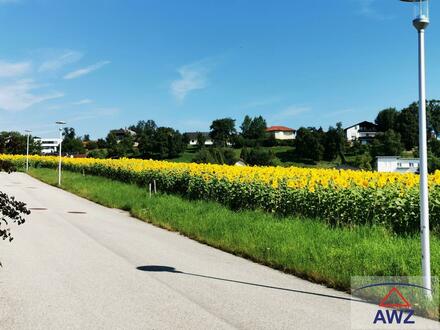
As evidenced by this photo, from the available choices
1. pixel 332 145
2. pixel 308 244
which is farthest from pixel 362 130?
pixel 308 244

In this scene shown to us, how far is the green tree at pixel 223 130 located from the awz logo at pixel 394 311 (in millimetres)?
140073

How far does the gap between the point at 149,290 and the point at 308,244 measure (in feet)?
11.2

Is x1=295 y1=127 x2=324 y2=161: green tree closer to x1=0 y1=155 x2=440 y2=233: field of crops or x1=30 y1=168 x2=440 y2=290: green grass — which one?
x1=0 y1=155 x2=440 y2=233: field of crops

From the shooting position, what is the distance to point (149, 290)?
6508mm

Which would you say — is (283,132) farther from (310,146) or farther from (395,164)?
(395,164)

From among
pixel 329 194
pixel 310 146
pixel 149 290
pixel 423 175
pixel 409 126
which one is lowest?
pixel 149 290

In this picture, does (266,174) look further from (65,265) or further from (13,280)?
(13,280)

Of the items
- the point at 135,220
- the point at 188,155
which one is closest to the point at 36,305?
the point at 135,220

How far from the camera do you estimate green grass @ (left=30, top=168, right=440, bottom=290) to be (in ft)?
22.7

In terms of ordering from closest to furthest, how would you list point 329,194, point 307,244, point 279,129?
point 307,244 < point 329,194 < point 279,129

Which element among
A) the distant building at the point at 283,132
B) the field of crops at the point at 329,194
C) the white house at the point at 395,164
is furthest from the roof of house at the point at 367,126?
the field of crops at the point at 329,194

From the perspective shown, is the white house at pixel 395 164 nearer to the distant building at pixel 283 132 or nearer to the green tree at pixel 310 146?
the green tree at pixel 310 146

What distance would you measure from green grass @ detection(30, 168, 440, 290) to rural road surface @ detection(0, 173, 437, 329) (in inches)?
14.3

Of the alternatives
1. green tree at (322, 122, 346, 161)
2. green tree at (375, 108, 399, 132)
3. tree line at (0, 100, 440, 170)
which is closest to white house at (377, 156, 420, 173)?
tree line at (0, 100, 440, 170)
